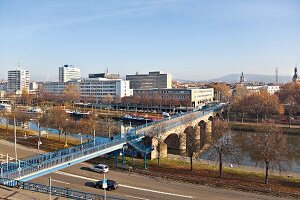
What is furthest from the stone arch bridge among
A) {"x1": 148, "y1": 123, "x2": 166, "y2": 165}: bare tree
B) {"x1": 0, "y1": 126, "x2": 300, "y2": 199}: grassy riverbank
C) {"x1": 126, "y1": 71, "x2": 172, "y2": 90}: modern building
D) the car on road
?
{"x1": 126, "y1": 71, "x2": 172, "y2": 90}: modern building

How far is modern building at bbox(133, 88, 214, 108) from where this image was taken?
361 feet

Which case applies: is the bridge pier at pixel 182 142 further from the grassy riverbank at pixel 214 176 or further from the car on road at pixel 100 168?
the car on road at pixel 100 168

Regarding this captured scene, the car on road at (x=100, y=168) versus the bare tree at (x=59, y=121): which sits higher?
the bare tree at (x=59, y=121)

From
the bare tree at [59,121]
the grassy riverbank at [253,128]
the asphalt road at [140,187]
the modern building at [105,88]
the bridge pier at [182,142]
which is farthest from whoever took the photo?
the modern building at [105,88]

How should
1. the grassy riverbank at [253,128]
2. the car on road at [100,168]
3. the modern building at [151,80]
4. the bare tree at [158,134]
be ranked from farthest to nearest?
the modern building at [151,80] < the grassy riverbank at [253,128] < the bare tree at [158,134] < the car on road at [100,168]

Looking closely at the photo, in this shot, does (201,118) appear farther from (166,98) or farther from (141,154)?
(166,98)

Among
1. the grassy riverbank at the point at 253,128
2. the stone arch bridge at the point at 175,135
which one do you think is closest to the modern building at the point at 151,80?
the grassy riverbank at the point at 253,128

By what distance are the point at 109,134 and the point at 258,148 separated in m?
22.1

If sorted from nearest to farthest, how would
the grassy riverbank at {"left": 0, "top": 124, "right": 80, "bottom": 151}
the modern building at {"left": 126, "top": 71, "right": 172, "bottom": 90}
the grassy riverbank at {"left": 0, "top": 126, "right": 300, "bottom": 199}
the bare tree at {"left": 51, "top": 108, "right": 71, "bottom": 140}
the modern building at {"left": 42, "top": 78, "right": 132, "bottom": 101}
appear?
1. the grassy riverbank at {"left": 0, "top": 126, "right": 300, "bottom": 199}
2. the grassy riverbank at {"left": 0, "top": 124, "right": 80, "bottom": 151}
3. the bare tree at {"left": 51, "top": 108, "right": 71, "bottom": 140}
4. the modern building at {"left": 42, "top": 78, "right": 132, "bottom": 101}
5. the modern building at {"left": 126, "top": 71, "right": 172, "bottom": 90}

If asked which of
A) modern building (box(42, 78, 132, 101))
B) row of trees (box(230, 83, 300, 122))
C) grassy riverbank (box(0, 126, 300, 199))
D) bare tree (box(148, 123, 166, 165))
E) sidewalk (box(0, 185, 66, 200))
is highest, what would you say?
modern building (box(42, 78, 132, 101))

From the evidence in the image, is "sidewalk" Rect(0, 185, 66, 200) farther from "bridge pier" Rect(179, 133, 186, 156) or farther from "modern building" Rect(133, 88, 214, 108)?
"modern building" Rect(133, 88, 214, 108)

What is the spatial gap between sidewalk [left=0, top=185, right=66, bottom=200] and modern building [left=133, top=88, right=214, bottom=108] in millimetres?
89623

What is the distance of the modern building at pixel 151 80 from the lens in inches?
6437

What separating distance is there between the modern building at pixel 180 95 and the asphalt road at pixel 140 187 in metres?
78.6
